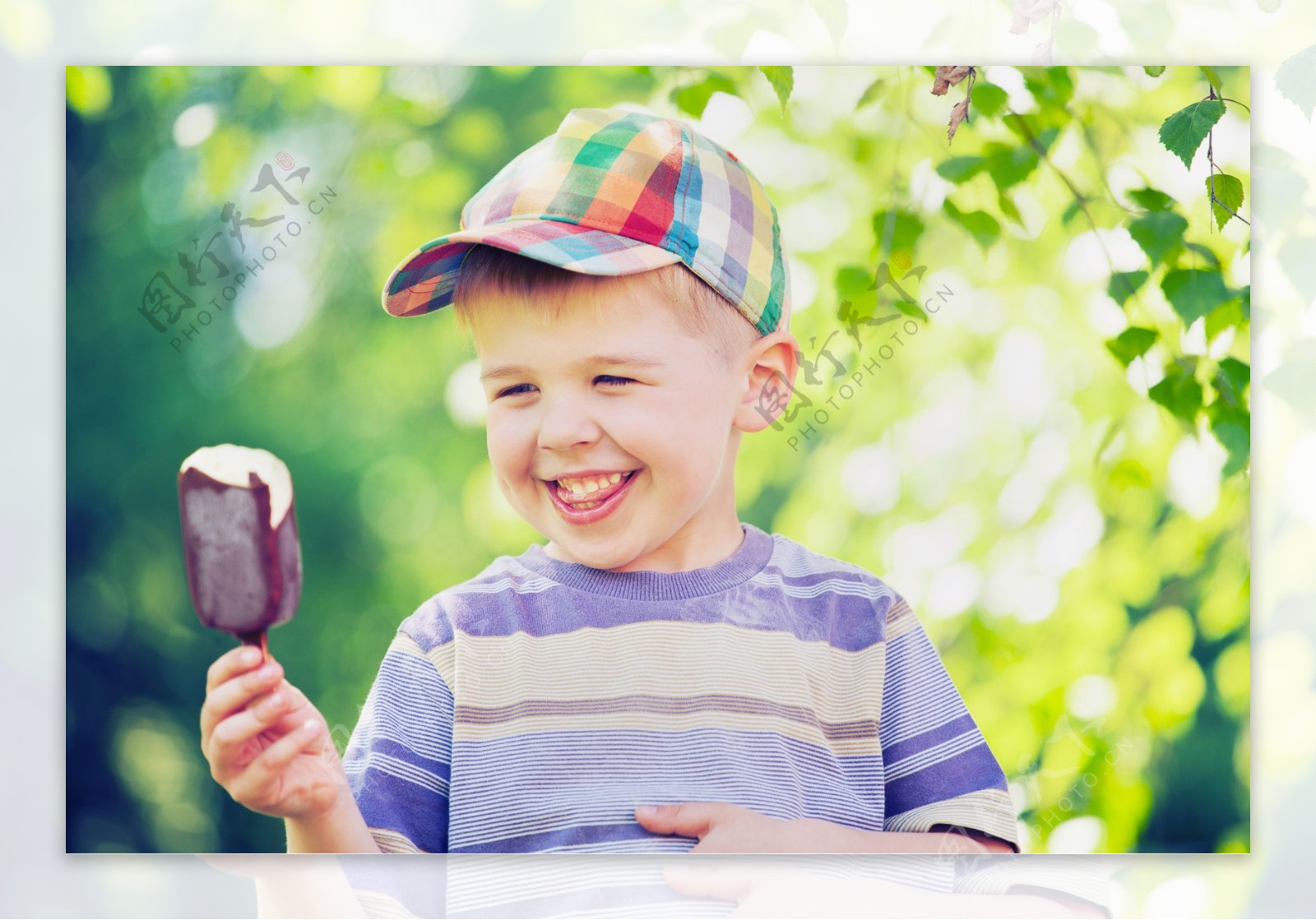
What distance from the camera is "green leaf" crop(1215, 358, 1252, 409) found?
1604 mm

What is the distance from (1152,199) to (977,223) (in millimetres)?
247

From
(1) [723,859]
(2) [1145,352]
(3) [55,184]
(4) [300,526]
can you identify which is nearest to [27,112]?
(3) [55,184]

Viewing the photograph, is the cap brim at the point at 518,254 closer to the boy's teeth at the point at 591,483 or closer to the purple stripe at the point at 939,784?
the boy's teeth at the point at 591,483

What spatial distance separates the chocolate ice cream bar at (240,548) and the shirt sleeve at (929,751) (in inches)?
31.4

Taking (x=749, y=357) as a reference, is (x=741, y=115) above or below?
→ above

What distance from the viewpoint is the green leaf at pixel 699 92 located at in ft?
5.13

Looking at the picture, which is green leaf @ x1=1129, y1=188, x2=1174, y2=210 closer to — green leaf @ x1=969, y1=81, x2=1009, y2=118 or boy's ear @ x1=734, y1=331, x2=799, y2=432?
green leaf @ x1=969, y1=81, x2=1009, y2=118

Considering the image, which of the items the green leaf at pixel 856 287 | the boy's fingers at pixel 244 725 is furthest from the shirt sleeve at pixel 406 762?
the green leaf at pixel 856 287

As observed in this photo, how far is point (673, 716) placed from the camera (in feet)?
5.01

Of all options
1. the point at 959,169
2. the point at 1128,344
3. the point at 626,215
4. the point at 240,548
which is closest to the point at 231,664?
the point at 240,548

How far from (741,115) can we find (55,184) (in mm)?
941

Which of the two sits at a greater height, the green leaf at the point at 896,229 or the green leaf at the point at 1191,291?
the green leaf at the point at 896,229

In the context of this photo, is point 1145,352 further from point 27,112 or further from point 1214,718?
point 27,112

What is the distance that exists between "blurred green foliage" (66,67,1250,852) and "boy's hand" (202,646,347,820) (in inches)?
2.5
